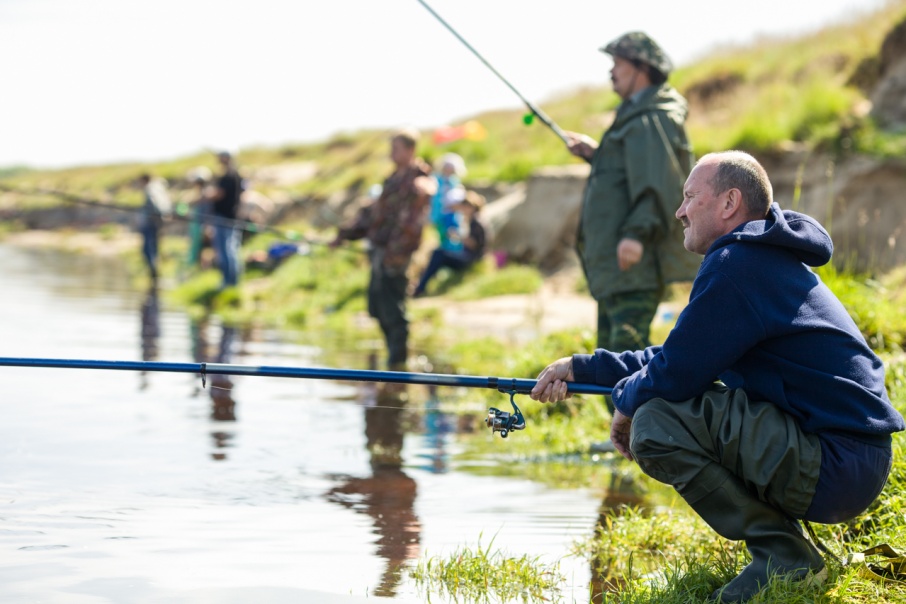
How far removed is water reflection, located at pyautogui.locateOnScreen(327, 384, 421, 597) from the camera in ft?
15.1

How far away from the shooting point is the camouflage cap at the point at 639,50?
617cm

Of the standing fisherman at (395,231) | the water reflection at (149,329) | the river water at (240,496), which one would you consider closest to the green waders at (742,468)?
the river water at (240,496)

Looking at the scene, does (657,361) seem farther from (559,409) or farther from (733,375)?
(559,409)

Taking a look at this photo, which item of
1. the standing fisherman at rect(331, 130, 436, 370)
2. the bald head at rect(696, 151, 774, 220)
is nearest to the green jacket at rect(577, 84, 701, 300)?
the bald head at rect(696, 151, 774, 220)

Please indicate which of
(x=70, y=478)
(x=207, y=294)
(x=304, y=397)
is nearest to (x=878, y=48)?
(x=207, y=294)

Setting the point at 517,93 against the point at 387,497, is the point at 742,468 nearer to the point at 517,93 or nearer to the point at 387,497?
the point at 387,497

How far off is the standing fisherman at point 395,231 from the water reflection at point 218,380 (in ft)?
4.77

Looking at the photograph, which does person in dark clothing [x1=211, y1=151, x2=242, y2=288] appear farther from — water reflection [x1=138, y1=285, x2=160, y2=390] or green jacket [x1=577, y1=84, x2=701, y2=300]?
green jacket [x1=577, y1=84, x2=701, y2=300]

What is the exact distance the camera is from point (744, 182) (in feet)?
12.6

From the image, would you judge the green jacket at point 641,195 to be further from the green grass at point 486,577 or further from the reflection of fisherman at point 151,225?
the reflection of fisherman at point 151,225

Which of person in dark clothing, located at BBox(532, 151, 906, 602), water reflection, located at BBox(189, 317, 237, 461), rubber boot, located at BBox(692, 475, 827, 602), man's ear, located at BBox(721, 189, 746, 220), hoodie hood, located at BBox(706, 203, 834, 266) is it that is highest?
man's ear, located at BBox(721, 189, 746, 220)

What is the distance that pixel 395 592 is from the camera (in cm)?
412

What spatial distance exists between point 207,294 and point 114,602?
44.7 feet

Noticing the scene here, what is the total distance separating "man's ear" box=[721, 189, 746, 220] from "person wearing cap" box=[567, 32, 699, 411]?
2098mm
